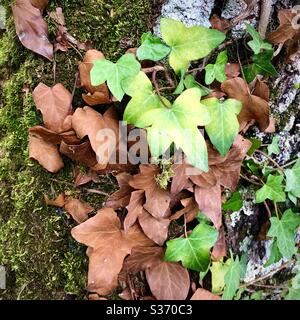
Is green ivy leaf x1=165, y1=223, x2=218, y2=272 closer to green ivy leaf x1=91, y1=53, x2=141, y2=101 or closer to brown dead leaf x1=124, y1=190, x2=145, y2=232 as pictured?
brown dead leaf x1=124, y1=190, x2=145, y2=232

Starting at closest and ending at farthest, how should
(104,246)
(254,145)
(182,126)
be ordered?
(182,126) < (104,246) < (254,145)

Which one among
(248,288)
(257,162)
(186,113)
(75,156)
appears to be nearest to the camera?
(186,113)

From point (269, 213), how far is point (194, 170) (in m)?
0.30

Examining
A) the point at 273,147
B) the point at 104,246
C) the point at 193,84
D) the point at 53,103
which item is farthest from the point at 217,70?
the point at 104,246

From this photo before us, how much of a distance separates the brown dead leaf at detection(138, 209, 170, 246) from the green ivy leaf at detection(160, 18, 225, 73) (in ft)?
1.25

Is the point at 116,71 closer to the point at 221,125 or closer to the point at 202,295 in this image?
the point at 221,125

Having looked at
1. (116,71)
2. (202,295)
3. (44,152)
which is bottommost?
(202,295)

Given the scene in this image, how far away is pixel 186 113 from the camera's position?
882mm

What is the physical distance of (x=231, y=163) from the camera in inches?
40.5

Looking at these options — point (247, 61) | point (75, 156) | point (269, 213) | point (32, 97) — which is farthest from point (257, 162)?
point (32, 97)

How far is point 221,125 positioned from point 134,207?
289mm

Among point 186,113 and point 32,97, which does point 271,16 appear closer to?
point 186,113

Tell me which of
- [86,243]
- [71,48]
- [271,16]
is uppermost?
[271,16]

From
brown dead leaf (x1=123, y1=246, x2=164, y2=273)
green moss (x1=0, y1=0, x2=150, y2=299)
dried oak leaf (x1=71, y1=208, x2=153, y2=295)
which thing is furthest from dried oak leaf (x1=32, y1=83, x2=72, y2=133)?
brown dead leaf (x1=123, y1=246, x2=164, y2=273)
